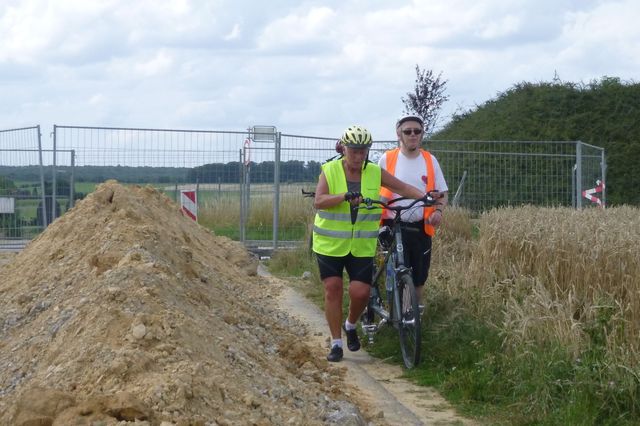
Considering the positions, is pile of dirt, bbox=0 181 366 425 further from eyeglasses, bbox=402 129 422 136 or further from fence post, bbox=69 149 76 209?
fence post, bbox=69 149 76 209

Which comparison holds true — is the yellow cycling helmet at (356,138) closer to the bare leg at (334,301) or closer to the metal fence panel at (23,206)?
the bare leg at (334,301)

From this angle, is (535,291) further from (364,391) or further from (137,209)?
(137,209)

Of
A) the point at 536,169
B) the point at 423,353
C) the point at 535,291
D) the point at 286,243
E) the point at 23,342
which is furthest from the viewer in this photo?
the point at 536,169

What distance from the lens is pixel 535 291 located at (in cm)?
806

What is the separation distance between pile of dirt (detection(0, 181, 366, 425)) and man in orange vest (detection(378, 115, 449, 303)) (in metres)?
1.19

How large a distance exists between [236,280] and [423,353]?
4.61 meters

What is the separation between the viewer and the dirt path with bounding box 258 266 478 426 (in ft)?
22.7

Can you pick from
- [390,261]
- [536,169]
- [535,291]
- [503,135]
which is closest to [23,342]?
[390,261]

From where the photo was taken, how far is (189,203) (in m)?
17.0

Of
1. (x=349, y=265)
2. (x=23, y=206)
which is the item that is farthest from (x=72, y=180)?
(x=349, y=265)

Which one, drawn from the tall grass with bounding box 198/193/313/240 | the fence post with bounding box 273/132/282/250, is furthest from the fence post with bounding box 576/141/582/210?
the fence post with bounding box 273/132/282/250

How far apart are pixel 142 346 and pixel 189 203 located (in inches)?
432

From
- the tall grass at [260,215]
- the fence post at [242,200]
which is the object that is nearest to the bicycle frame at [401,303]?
the tall grass at [260,215]

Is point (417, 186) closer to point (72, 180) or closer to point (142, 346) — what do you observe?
point (142, 346)
